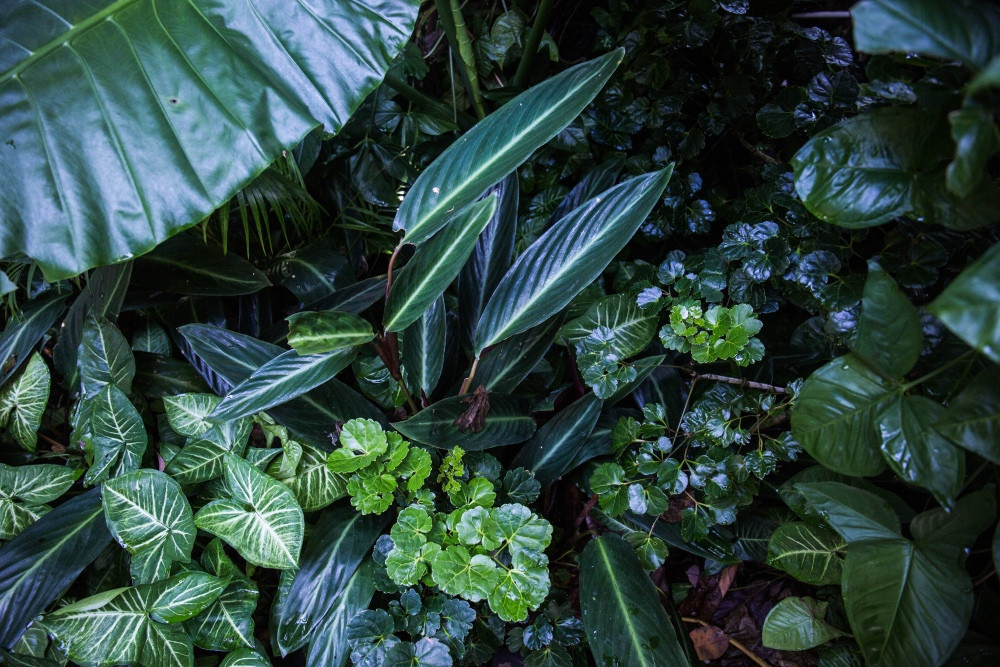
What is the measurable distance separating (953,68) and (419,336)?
35.6 inches

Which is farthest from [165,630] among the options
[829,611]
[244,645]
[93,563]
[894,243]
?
[894,243]

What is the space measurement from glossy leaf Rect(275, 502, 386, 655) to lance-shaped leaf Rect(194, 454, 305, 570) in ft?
0.19

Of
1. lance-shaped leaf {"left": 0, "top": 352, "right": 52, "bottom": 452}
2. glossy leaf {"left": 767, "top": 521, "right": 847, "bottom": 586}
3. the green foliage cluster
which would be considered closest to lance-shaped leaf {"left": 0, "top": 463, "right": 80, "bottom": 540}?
the green foliage cluster

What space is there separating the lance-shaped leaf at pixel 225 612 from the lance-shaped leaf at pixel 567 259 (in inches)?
24.6

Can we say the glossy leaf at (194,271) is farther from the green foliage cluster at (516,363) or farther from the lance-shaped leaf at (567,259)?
the lance-shaped leaf at (567,259)

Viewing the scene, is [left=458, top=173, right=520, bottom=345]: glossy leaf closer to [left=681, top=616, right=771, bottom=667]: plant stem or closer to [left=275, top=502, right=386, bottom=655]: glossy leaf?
[left=275, top=502, right=386, bottom=655]: glossy leaf

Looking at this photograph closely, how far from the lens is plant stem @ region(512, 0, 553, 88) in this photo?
1.30 metres

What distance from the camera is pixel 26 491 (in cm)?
121

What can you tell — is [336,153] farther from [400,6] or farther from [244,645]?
[244,645]

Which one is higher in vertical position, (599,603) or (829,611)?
(599,603)

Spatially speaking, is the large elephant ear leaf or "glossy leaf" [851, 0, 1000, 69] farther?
the large elephant ear leaf

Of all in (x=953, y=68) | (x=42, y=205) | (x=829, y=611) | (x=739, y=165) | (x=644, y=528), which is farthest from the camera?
(x=739, y=165)

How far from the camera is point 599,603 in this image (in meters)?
1.01

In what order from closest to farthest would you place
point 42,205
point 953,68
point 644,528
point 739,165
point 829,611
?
1. point 953,68
2. point 42,205
3. point 829,611
4. point 644,528
5. point 739,165
